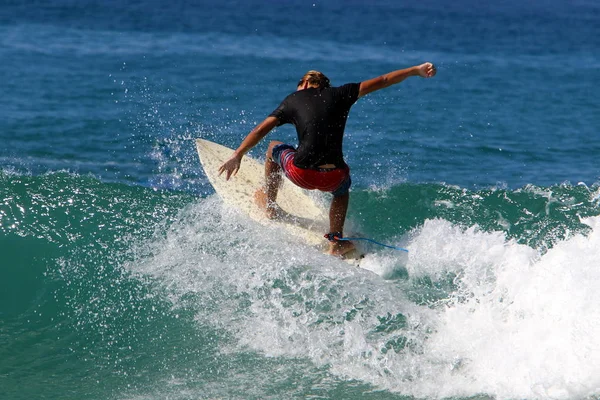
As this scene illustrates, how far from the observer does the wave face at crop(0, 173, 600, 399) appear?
19.1 feet

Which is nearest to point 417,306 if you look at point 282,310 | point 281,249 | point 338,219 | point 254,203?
point 282,310

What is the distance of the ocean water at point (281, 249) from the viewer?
5.95m

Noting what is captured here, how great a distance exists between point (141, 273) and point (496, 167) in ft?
22.2

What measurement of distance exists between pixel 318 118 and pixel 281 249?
1.25 metres

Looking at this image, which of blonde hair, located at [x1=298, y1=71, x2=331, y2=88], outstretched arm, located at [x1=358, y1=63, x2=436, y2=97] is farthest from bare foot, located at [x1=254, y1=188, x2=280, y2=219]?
outstretched arm, located at [x1=358, y1=63, x2=436, y2=97]

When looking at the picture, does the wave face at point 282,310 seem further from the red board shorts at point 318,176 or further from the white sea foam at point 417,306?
the red board shorts at point 318,176

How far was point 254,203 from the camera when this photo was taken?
7.88 meters

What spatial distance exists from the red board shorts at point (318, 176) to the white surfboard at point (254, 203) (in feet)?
1.99

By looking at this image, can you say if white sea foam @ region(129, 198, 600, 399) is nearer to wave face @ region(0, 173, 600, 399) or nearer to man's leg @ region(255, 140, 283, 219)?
wave face @ region(0, 173, 600, 399)

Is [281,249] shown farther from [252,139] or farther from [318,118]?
[318,118]

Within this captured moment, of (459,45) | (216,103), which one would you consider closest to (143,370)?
(216,103)

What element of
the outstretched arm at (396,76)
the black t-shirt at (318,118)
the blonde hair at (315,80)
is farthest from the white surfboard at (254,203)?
the outstretched arm at (396,76)

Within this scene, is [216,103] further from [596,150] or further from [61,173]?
[596,150]

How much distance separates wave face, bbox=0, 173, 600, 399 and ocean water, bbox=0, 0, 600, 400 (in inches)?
0.7
